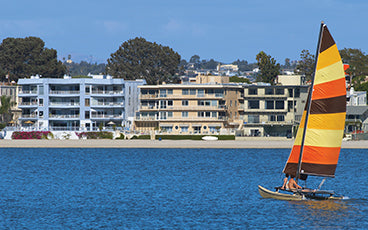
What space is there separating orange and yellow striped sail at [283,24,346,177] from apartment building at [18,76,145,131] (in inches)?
3786

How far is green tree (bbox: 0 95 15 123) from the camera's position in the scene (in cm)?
15675

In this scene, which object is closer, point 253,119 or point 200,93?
point 253,119

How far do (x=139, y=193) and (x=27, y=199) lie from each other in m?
9.74

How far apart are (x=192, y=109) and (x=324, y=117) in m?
92.9

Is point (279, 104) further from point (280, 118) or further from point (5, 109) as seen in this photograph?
point (5, 109)

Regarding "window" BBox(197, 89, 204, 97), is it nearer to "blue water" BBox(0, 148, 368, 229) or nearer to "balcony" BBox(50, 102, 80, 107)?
"balcony" BBox(50, 102, 80, 107)

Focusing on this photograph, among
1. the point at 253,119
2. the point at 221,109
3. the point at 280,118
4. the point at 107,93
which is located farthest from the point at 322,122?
the point at 107,93

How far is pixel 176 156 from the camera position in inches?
4788

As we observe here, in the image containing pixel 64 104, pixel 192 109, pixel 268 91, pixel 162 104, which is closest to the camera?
pixel 268 91

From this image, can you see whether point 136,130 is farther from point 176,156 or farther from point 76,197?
point 76,197

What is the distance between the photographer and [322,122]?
2115 inches

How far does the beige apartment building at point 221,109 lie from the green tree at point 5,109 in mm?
27840

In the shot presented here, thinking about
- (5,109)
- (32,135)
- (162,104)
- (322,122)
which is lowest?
(32,135)

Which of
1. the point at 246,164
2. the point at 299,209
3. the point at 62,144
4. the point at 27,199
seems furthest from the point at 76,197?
the point at 62,144
